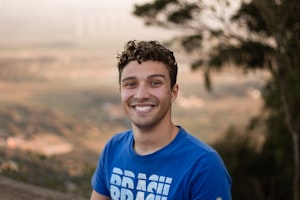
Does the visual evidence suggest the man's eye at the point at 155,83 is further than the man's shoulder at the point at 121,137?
No

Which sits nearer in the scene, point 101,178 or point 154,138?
point 154,138

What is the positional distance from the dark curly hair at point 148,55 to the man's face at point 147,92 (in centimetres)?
1

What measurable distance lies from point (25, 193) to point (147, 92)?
2.42m

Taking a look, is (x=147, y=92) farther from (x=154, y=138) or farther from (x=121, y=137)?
(x=121, y=137)

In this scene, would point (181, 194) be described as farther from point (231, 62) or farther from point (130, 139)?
point (231, 62)

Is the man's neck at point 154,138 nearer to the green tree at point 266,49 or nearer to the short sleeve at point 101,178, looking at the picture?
the short sleeve at point 101,178

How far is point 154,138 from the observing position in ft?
5.98

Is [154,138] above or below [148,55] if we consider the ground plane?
below

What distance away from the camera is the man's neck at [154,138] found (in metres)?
1.82

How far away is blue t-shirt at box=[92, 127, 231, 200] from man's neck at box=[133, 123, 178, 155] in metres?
0.02

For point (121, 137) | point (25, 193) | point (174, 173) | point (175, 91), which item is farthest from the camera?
point (25, 193)

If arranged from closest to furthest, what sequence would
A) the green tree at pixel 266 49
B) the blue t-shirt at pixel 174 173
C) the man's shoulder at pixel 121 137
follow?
1. the blue t-shirt at pixel 174 173
2. the man's shoulder at pixel 121 137
3. the green tree at pixel 266 49

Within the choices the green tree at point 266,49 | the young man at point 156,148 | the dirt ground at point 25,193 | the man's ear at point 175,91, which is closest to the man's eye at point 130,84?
the young man at point 156,148

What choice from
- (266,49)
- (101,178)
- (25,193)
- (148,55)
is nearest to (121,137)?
(101,178)
